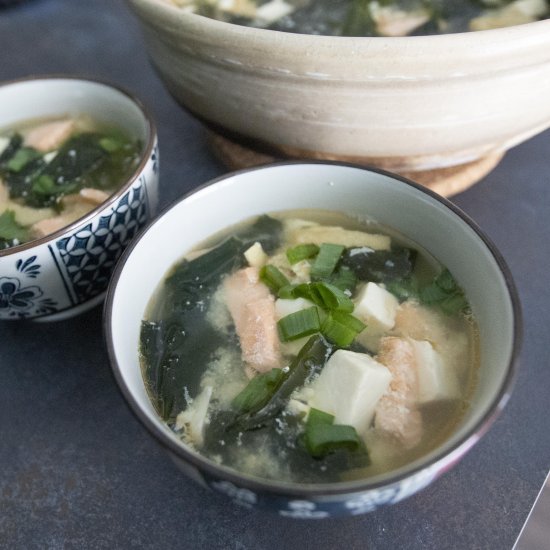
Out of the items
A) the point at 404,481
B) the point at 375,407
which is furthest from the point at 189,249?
the point at 404,481

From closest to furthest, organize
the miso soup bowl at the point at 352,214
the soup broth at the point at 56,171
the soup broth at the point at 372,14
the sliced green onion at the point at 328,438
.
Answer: the miso soup bowl at the point at 352,214 → the sliced green onion at the point at 328,438 → the soup broth at the point at 56,171 → the soup broth at the point at 372,14

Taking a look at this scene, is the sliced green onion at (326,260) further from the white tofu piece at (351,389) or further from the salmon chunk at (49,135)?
the salmon chunk at (49,135)

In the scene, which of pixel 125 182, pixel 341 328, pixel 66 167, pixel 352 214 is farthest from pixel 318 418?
pixel 66 167

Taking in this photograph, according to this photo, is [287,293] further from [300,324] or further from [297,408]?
[297,408]

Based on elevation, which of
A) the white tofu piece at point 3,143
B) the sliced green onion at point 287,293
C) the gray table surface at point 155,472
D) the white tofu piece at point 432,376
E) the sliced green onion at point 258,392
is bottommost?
the gray table surface at point 155,472

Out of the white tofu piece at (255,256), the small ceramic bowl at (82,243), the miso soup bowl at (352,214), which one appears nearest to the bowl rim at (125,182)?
the small ceramic bowl at (82,243)

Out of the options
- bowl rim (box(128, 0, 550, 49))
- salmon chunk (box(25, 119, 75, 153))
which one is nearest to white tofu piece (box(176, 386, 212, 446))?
bowl rim (box(128, 0, 550, 49))
